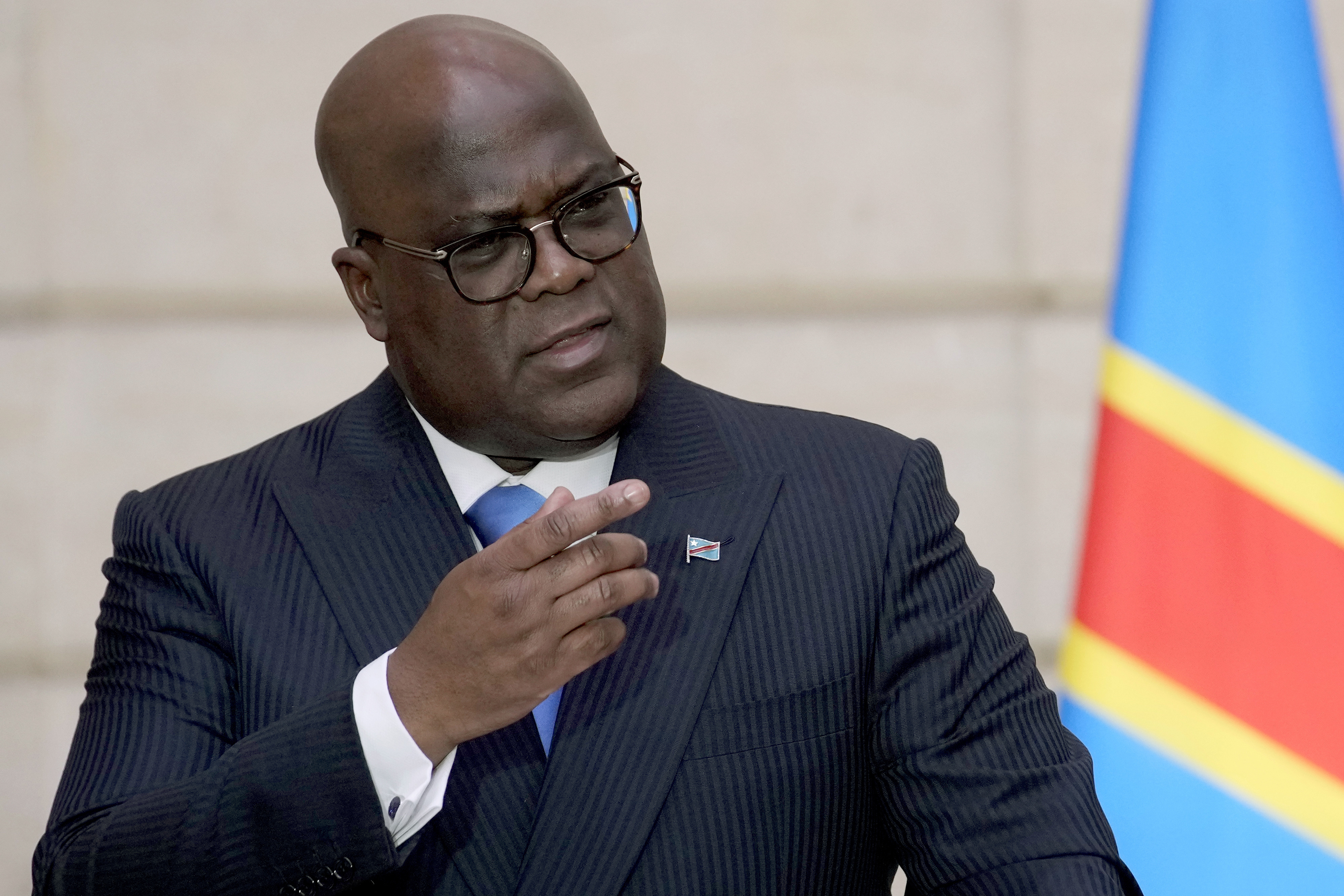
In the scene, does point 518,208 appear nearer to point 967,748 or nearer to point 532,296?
point 532,296

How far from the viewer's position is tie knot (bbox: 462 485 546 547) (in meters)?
1.73

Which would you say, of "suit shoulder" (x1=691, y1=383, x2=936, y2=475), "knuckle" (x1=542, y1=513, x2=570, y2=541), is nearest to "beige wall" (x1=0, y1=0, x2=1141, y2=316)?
"suit shoulder" (x1=691, y1=383, x2=936, y2=475)

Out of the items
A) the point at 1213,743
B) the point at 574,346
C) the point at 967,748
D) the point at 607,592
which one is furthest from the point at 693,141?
the point at 607,592

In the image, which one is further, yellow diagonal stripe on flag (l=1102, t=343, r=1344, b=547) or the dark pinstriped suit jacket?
yellow diagonal stripe on flag (l=1102, t=343, r=1344, b=547)

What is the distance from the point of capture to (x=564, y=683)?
137cm

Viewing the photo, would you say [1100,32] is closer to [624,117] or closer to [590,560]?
[624,117]

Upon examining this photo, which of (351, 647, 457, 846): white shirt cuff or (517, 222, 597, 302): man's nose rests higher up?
(517, 222, 597, 302): man's nose

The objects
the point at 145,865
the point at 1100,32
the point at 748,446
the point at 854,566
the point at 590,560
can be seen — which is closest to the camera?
the point at 590,560

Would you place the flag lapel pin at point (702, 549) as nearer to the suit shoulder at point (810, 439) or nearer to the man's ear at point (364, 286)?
the suit shoulder at point (810, 439)

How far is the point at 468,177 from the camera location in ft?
5.08

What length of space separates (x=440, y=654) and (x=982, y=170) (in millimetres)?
Result: 1965

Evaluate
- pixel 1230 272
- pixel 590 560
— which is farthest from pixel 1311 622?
pixel 590 560

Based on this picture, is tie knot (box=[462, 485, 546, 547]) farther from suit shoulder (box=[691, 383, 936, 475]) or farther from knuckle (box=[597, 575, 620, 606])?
knuckle (box=[597, 575, 620, 606])

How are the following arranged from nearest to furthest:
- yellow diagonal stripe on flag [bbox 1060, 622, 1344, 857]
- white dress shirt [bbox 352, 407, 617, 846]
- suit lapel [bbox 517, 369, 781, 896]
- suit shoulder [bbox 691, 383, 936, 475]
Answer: white dress shirt [bbox 352, 407, 617, 846]
suit lapel [bbox 517, 369, 781, 896]
suit shoulder [bbox 691, 383, 936, 475]
yellow diagonal stripe on flag [bbox 1060, 622, 1344, 857]
